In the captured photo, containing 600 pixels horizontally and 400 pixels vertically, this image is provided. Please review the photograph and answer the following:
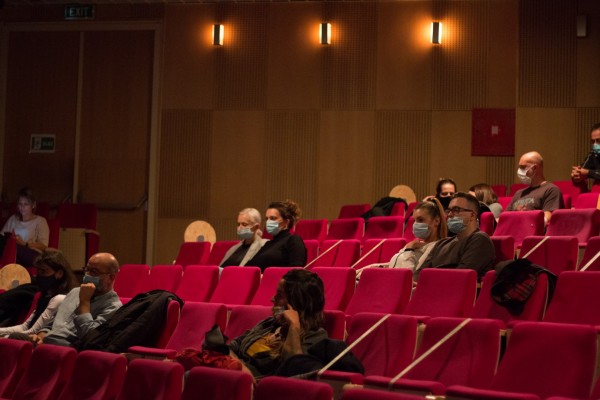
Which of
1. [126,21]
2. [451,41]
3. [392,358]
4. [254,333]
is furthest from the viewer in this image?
[126,21]

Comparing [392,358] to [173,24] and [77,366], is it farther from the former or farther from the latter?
[173,24]

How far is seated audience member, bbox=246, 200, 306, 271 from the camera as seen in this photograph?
3797 millimetres

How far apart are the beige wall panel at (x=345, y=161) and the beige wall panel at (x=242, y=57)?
1.81 ft

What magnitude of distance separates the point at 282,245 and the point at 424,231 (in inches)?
32.9

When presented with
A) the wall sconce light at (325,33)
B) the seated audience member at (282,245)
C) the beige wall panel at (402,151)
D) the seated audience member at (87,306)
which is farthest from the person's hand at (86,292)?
the wall sconce light at (325,33)

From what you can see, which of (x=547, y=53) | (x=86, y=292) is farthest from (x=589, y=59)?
(x=86, y=292)

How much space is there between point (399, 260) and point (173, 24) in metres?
3.63

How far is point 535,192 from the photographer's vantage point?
4.09m

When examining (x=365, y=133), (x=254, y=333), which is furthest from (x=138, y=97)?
(x=254, y=333)

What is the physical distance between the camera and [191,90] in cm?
624

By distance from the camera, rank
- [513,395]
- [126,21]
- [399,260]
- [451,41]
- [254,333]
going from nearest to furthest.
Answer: [513,395]
[254,333]
[399,260]
[451,41]
[126,21]

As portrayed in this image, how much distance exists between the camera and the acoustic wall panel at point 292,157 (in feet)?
19.9

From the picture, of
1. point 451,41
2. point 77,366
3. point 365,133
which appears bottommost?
point 77,366

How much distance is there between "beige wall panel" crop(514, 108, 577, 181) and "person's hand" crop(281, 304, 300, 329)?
3.70 m
